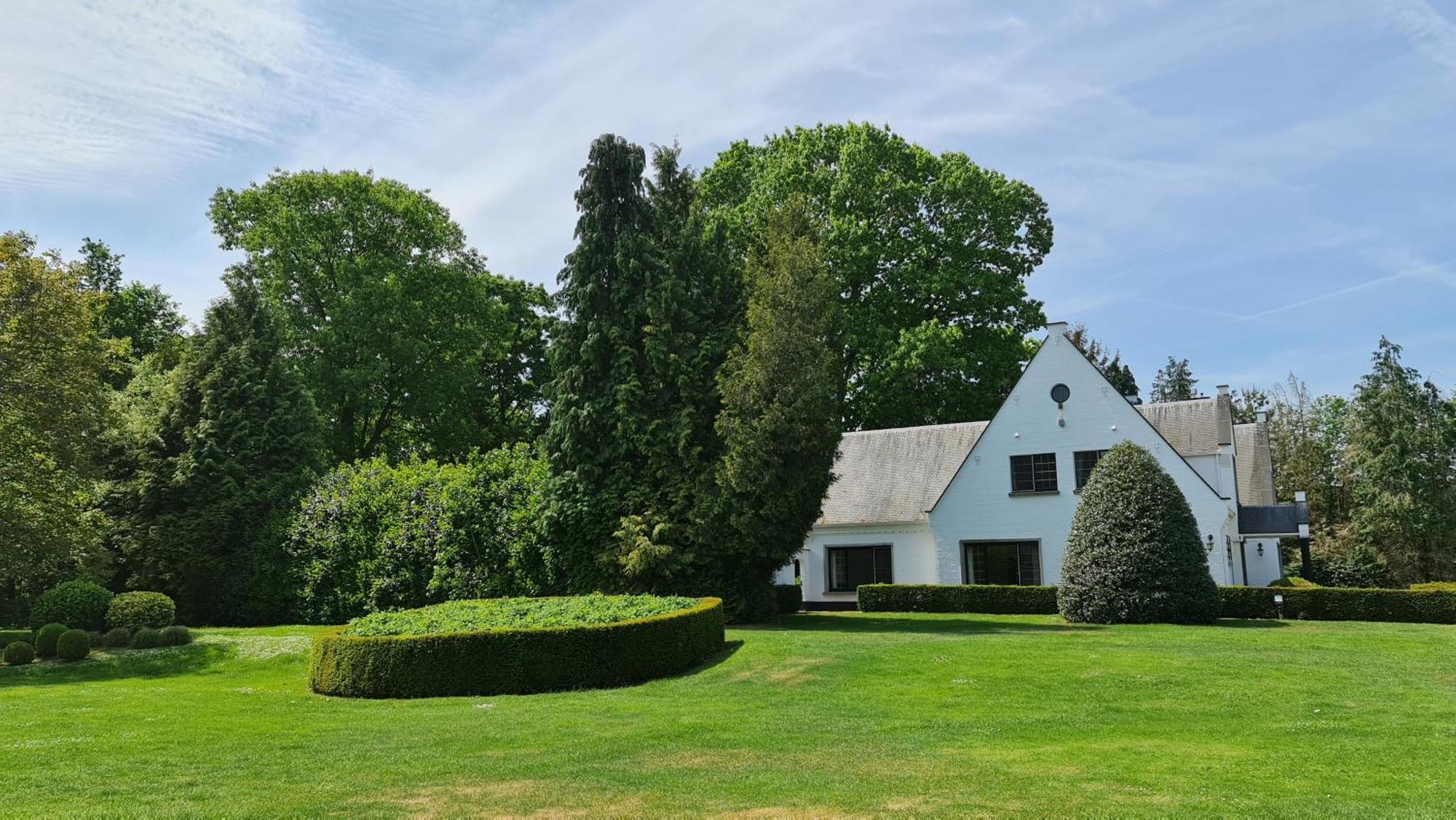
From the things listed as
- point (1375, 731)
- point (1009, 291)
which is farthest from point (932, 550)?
point (1375, 731)

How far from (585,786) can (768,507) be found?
571 inches

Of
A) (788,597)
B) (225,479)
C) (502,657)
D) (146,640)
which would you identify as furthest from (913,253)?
(146,640)

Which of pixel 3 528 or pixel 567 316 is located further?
pixel 567 316

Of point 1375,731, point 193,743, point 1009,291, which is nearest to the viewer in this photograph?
point 1375,731

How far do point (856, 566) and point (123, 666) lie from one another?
71.4ft

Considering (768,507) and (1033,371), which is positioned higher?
(1033,371)

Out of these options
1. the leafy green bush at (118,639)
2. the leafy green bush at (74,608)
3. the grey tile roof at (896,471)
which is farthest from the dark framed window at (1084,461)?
the leafy green bush at (74,608)

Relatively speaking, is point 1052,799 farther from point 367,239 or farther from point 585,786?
point 367,239

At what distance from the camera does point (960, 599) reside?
28.0m

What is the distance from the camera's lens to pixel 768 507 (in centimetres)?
2284

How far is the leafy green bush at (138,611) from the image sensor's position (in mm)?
25078

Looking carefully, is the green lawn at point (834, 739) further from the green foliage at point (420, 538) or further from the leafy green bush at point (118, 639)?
the green foliage at point (420, 538)

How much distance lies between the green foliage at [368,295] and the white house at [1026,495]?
1887 centimetres

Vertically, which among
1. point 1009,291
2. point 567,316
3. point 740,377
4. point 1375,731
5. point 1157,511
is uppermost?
point 1009,291
